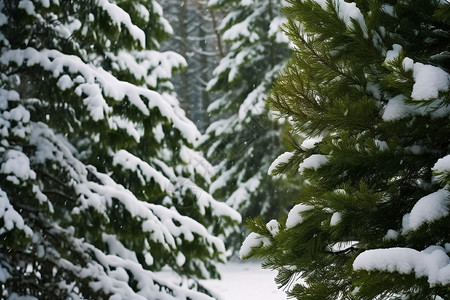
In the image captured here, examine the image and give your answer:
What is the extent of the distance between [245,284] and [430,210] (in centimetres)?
1141

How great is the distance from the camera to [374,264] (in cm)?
215

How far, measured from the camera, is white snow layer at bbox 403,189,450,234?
2344mm

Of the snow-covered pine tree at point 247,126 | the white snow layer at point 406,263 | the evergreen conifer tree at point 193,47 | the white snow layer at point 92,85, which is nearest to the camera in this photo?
the white snow layer at point 406,263

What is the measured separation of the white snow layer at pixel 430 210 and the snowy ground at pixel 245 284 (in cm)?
811

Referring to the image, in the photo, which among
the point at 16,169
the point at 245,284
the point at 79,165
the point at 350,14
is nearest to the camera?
the point at 350,14

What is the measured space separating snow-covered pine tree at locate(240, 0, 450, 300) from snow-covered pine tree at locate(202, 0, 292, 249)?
39.1 ft

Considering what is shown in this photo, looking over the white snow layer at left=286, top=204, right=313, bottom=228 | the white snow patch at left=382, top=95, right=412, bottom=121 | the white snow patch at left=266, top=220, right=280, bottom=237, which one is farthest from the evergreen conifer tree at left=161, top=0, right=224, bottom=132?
the white snow patch at left=382, top=95, right=412, bottom=121

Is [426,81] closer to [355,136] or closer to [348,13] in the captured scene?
[348,13]

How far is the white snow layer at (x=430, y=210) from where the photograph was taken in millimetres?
2344

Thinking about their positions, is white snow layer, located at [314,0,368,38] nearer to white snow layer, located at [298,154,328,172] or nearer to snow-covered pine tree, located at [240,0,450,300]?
snow-covered pine tree, located at [240,0,450,300]

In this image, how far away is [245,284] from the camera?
13328 mm

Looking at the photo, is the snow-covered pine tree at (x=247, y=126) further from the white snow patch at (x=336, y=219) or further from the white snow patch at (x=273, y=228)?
the white snow patch at (x=336, y=219)

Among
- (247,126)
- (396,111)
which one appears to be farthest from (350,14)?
(247,126)

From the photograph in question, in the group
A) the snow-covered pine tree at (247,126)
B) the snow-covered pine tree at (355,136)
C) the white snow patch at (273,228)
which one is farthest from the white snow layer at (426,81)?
the snow-covered pine tree at (247,126)
